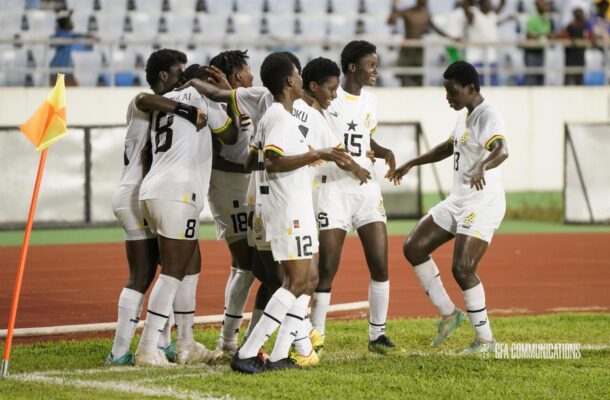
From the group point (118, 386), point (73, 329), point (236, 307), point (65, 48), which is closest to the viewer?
point (118, 386)

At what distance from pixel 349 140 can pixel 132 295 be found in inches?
83.8

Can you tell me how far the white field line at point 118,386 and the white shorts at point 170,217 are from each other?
4.27 feet

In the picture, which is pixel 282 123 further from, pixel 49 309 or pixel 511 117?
pixel 511 117

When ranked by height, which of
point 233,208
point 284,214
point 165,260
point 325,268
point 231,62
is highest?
point 231,62

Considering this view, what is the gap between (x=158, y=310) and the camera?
28.6 feet

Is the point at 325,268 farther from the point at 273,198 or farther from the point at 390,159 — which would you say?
the point at 273,198

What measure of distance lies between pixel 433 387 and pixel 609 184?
15.1 metres

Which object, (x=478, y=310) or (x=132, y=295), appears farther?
(x=478, y=310)

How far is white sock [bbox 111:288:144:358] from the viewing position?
8.88 m

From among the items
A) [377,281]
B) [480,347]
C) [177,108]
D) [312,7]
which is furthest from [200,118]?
[312,7]

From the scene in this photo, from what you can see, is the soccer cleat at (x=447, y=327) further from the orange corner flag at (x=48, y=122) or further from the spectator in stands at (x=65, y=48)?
the spectator in stands at (x=65, y=48)

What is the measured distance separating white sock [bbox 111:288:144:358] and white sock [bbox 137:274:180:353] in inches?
7.7

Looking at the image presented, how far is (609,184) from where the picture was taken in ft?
71.7

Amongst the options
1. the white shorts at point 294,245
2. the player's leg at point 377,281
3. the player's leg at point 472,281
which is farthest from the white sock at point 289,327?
the player's leg at point 472,281
